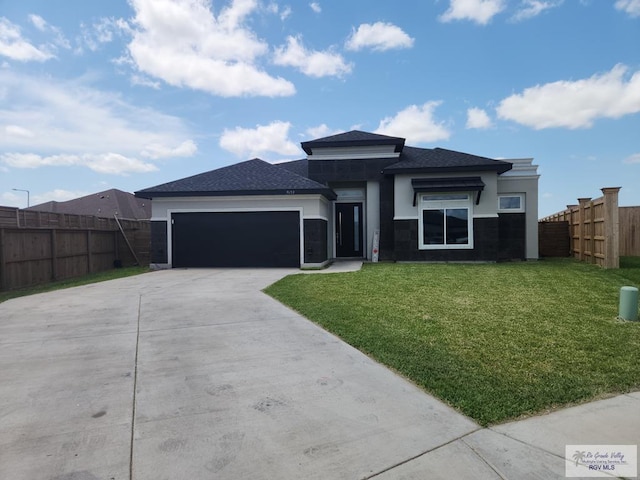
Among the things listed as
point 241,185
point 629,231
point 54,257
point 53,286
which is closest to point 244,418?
point 53,286

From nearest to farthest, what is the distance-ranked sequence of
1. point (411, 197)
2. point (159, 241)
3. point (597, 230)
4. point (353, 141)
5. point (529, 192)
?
point (597, 230)
point (159, 241)
point (411, 197)
point (353, 141)
point (529, 192)

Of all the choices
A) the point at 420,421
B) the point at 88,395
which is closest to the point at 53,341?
the point at 88,395

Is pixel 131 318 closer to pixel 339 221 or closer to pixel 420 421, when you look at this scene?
pixel 420 421

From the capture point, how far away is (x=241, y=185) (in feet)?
49.0

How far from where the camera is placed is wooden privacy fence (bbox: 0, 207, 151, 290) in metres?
11.9

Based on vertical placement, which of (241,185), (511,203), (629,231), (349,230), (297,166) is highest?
(297,166)

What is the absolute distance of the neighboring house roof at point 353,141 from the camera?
16.2 metres

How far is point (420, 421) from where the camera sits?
122 inches

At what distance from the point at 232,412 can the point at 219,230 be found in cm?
1226

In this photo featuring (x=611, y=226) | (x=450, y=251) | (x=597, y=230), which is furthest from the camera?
(x=450, y=251)

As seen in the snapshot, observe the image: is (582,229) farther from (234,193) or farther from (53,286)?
(53,286)

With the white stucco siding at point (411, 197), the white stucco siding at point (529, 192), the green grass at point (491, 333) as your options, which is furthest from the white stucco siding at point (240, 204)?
the white stucco siding at point (529, 192)

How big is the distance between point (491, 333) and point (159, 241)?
514 inches

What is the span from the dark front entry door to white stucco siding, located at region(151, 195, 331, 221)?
2.62 metres
